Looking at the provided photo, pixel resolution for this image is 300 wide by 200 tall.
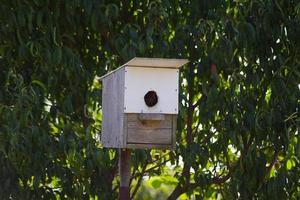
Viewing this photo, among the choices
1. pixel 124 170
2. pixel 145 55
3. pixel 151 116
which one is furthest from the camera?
pixel 145 55

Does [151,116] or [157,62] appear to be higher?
[157,62]

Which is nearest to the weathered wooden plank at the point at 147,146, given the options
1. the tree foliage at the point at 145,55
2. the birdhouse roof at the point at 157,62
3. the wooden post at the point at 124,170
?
the wooden post at the point at 124,170

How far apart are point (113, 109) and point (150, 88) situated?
24 centimetres

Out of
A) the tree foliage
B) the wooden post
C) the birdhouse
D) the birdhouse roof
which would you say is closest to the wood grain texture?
the birdhouse

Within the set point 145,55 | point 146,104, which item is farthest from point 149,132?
point 145,55

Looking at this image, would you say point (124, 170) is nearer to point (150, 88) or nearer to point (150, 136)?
point (150, 136)

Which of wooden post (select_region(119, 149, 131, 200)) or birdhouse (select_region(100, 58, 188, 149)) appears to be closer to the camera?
birdhouse (select_region(100, 58, 188, 149))

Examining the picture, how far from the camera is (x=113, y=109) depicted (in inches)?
164

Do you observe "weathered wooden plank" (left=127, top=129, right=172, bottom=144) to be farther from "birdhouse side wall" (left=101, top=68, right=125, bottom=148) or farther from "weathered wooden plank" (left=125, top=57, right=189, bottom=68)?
"weathered wooden plank" (left=125, top=57, right=189, bottom=68)

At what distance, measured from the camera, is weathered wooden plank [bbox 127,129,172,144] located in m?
3.96

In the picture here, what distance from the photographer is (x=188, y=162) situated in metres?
5.05

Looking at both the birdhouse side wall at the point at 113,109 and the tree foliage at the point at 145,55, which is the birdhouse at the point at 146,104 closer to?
the birdhouse side wall at the point at 113,109

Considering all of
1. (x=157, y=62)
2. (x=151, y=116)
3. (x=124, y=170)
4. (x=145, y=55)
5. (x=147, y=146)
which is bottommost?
(x=124, y=170)

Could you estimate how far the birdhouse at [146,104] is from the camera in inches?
156
